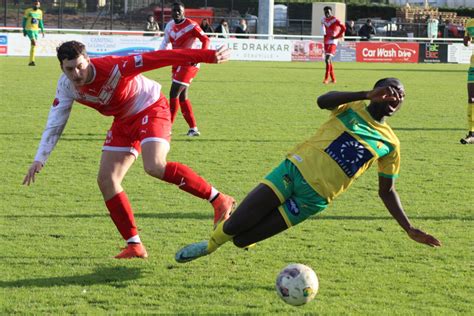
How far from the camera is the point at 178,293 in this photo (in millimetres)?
5570

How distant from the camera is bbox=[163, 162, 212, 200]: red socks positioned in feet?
21.3

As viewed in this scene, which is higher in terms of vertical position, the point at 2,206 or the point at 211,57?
the point at 211,57

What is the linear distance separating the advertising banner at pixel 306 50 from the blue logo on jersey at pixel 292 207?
33415 mm

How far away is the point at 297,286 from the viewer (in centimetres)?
517

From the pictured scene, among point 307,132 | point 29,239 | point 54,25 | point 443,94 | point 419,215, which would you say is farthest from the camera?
point 54,25

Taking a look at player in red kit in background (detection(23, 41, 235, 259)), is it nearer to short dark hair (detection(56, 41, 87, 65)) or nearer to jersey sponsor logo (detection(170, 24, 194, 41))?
short dark hair (detection(56, 41, 87, 65))

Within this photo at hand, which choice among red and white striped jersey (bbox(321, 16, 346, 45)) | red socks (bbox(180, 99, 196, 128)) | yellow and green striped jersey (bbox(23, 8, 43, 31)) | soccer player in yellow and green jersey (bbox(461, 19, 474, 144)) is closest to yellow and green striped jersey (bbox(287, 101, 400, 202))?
red socks (bbox(180, 99, 196, 128))

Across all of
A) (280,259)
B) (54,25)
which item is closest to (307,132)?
(280,259)

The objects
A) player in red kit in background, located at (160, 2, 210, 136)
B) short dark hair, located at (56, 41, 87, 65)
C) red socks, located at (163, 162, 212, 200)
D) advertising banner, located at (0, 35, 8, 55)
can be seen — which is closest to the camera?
short dark hair, located at (56, 41, 87, 65)

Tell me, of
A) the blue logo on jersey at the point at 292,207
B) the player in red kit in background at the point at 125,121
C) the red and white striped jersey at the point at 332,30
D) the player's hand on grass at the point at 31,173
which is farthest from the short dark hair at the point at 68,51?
the red and white striped jersey at the point at 332,30

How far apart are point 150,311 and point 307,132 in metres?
9.34

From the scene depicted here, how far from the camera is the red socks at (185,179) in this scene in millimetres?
6484

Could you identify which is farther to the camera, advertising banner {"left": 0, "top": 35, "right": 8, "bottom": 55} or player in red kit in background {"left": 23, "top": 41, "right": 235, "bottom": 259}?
advertising banner {"left": 0, "top": 35, "right": 8, "bottom": 55}

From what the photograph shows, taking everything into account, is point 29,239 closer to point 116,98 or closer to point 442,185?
point 116,98
